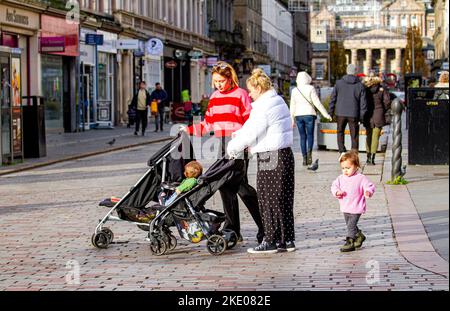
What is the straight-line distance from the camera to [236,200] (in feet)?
33.5

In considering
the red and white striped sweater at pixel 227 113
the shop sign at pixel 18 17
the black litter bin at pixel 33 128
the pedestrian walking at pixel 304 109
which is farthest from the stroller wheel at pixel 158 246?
the shop sign at pixel 18 17

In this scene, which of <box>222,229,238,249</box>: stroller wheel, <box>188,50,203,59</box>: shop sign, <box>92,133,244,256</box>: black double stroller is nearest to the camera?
<box>92,133,244,256</box>: black double stroller

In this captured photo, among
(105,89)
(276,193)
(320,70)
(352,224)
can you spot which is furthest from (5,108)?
(320,70)

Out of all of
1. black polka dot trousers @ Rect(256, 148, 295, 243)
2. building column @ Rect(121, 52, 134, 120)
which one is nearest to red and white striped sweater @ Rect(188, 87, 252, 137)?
black polka dot trousers @ Rect(256, 148, 295, 243)

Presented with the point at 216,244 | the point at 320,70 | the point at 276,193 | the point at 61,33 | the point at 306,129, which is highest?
the point at 320,70

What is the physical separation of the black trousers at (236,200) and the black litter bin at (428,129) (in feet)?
27.8

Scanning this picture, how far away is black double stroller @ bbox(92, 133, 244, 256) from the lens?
9.80m

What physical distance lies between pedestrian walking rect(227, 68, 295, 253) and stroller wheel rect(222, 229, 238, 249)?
0.24 m

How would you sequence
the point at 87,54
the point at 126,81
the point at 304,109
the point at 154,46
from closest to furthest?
the point at 304,109
the point at 87,54
the point at 154,46
the point at 126,81

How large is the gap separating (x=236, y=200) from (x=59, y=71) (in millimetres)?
28693

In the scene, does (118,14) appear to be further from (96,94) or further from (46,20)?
(46,20)

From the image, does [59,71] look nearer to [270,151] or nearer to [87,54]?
[87,54]

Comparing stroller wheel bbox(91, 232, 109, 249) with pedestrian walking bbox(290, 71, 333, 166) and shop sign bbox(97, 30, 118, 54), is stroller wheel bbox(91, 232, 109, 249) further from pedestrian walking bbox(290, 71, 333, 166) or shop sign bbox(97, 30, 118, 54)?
shop sign bbox(97, 30, 118, 54)

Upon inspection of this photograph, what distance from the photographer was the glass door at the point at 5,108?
816 inches
